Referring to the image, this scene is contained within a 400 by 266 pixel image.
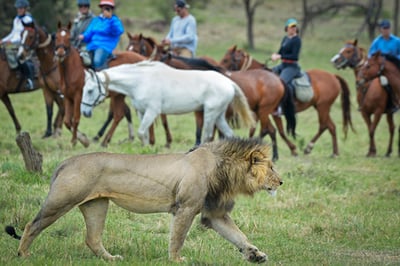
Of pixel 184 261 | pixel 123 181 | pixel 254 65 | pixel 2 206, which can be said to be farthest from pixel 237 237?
pixel 254 65

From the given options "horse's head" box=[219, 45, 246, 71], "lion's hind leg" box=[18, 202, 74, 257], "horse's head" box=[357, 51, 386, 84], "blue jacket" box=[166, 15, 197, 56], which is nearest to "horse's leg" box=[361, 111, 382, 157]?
"horse's head" box=[357, 51, 386, 84]

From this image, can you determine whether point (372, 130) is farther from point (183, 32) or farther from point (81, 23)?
point (81, 23)

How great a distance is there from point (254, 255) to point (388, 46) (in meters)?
11.7

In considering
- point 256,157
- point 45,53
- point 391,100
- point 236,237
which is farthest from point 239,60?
point 236,237

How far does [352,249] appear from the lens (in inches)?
335

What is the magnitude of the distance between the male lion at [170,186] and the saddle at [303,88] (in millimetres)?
9879

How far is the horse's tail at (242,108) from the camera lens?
14.7m

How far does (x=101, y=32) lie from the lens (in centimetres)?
1571

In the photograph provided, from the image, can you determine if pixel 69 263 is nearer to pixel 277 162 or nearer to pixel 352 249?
pixel 352 249

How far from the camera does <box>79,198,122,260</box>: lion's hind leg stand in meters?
7.02

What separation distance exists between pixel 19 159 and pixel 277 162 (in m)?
4.81

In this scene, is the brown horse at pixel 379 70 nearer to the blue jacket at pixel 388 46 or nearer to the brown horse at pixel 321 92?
the blue jacket at pixel 388 46

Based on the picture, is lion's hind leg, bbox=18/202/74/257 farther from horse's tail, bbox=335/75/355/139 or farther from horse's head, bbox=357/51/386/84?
horse's tail, bbox=335/75/355/139

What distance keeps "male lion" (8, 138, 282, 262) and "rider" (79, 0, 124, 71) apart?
8.86 meters
